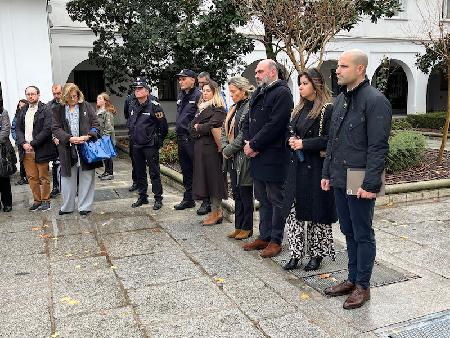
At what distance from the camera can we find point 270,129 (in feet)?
15.0

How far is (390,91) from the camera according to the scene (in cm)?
2503

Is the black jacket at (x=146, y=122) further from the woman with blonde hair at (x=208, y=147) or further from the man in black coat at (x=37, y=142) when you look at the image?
the man in black coat at (x=37, y=142)

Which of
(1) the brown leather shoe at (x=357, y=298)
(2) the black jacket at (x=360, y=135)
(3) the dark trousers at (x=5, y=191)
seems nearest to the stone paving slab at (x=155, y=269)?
(1) the brown leather shoe at (x=357, y=298)

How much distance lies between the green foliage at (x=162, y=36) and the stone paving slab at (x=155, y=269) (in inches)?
263

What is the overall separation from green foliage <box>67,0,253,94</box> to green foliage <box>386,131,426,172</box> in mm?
4196

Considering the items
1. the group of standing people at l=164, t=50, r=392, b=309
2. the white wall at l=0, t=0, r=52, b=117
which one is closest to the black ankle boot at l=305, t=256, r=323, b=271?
→ the group of standing people at l=164, t=50, r=392, b=309

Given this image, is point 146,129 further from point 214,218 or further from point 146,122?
point 214,218

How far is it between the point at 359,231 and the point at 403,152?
560 centimetres

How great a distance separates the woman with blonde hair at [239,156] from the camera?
5156 millimetres

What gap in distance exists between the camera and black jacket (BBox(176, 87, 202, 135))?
671 centimetres

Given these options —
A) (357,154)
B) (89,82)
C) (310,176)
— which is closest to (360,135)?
(357,154)

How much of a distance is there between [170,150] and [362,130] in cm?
830

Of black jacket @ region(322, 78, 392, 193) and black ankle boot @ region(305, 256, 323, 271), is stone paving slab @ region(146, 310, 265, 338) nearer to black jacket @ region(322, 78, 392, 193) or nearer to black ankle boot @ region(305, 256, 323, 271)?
black ankle boot @ region(305, 256, 323, 271)

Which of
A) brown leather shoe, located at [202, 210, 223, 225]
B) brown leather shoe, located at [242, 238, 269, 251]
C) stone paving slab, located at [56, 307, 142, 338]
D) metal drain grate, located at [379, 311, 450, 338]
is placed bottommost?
metal drain grate, located at [379, 311, 450, 338]
